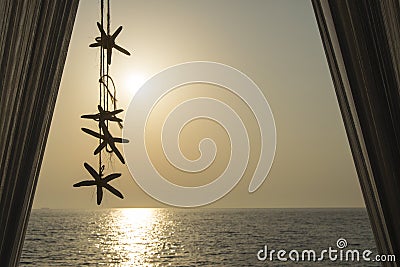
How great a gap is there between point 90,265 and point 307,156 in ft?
14.5

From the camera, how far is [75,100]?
2.78 meters

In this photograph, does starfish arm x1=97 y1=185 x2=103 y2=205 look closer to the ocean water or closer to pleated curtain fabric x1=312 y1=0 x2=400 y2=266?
pleated curtain fabric x1=312 y1=0 x2=400 y2=266

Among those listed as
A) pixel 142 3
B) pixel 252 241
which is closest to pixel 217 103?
pixel 142 3

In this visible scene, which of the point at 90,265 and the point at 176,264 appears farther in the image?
the point at 176,264

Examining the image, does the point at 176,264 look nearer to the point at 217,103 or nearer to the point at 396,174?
the point at 217,103

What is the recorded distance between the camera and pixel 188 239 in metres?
7.89

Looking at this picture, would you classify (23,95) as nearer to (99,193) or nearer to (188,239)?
(99,193)

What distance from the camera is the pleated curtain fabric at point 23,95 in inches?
41.8

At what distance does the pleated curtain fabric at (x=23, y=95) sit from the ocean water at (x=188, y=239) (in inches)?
195

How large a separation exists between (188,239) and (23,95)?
6.96 m

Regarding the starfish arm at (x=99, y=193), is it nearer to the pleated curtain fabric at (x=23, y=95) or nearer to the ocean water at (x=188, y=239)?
the pleated curtain fabric at (x=23, y=95)

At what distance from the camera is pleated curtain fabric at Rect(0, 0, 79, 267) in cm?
106

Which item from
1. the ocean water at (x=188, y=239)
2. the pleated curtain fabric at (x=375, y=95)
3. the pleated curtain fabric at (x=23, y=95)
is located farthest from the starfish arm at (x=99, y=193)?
the ocean water at (x=188, y=239)

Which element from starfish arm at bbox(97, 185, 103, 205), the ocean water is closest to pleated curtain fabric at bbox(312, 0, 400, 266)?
starfish arm at bbox(97, 185, 103, 205)
